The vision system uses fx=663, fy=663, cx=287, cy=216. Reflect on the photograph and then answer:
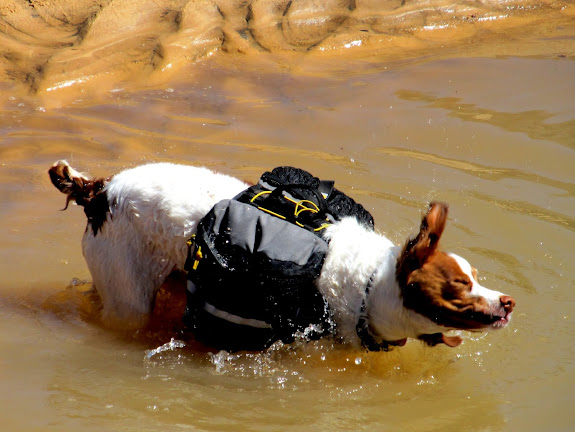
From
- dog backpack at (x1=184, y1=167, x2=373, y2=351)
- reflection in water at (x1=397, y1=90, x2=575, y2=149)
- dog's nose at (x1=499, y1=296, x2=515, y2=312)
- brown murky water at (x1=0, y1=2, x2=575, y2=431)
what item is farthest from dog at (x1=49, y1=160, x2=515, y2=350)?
reflection in water at (x1=397, y1=90, x2=575, y2=149)

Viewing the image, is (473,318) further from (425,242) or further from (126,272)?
(126,272)

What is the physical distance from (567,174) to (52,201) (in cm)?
488

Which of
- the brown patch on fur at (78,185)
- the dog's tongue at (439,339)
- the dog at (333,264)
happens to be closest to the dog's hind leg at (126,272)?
the dog at (333,264)

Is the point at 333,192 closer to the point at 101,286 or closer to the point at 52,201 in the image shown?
the point at 101,286

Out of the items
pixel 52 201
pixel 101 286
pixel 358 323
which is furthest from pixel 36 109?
pixel 358 323

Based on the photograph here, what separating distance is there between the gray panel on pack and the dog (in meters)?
0.17

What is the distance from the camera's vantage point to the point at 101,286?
14.3 ft

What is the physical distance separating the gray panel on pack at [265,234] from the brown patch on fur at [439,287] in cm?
55

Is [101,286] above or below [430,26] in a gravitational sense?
below

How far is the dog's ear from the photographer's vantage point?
358cm

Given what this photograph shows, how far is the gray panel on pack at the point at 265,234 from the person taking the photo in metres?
3.86

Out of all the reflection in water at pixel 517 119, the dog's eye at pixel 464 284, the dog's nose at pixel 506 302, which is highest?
the reflection in water at pixel 517 119

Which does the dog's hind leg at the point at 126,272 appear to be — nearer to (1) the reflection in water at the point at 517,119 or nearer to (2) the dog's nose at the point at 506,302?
(2) the dog's nose at the point at 506,302

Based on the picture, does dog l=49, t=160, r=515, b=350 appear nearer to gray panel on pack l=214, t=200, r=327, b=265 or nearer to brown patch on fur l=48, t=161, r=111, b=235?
brown patch on fur l=48, t=161, r=111, b=235
